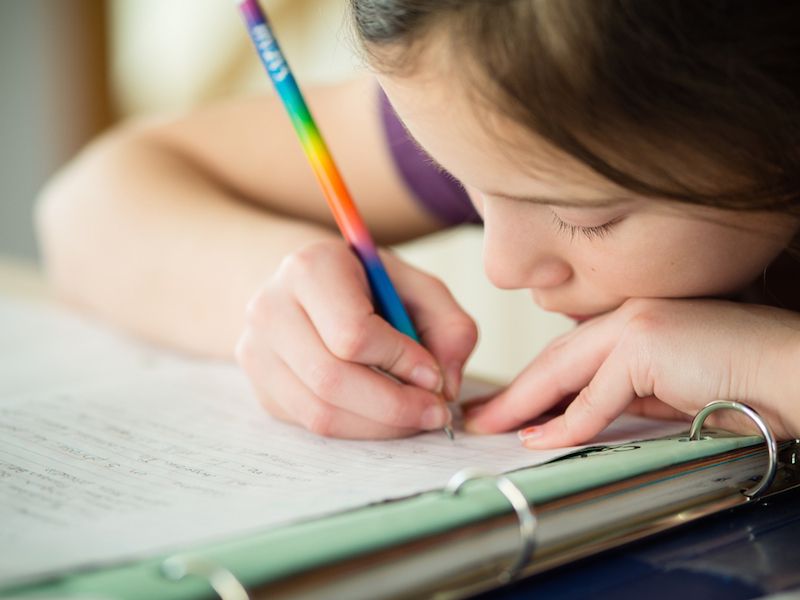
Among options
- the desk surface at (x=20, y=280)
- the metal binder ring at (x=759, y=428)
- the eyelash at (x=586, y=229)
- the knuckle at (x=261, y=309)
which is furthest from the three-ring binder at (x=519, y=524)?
the desk surface at (x=20, y=280)

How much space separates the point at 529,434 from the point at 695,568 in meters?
0.14

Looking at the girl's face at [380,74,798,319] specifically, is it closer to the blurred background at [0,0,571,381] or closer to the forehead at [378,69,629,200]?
the forehead at [378,69,629,200]

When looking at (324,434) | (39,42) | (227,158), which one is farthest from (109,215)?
(39,42)

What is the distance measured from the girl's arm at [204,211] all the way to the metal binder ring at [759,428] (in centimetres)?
36

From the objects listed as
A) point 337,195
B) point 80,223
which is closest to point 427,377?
point 337,195

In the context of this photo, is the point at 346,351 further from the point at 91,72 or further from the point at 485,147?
the point at 91,72

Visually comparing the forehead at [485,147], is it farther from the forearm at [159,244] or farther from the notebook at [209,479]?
the forearm at [159,244]

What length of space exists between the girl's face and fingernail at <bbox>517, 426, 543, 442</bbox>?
8 cm

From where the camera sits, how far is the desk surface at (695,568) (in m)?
0.36

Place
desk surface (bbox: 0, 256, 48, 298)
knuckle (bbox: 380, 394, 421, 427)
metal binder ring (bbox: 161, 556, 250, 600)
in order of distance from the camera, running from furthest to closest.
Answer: desk surface (bbox: 0, 256, 48, 298) < knuckle (bbox: 380, 394, 421, 427) < metal binder ring (bbox: 161, 556, 250, 600)

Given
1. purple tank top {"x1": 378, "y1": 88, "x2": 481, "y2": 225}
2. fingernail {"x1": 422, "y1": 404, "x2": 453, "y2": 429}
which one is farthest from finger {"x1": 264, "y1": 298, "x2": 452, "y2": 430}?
purple tank top {"x1": 378, "y1": 88, "x2": 481, "y2": 225}

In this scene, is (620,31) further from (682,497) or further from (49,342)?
(49,342)

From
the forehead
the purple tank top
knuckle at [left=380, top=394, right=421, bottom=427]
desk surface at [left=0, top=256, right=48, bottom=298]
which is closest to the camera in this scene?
the forehead

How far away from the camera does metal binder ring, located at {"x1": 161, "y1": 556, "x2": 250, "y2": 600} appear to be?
0.97ft
